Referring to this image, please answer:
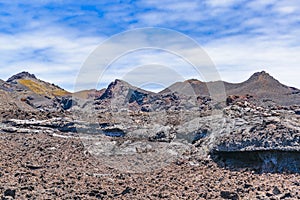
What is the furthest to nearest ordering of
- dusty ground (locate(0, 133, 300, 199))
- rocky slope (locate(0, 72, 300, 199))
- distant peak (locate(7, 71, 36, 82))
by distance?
1. distant peak (locate(7, 71, 36, 82))
2. rocky slope (locate(0, 72, 300, 199))
3. dusty ground (locate(0, 133, 300, 199))

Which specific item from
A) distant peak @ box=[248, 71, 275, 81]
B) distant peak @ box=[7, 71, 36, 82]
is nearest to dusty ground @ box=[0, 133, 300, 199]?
distant peak @ box=[248, 71, 275, 81]

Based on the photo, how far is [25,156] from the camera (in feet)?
56.1

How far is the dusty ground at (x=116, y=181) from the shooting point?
1205 cm

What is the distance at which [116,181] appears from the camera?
45.8 ft

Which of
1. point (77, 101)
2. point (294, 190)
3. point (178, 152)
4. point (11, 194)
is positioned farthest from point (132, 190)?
point (77, 101)

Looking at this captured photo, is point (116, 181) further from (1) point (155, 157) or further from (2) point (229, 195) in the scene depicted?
(1) point (155, 157)

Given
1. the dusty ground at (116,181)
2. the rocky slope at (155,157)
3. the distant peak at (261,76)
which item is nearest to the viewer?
the dusty ground at (116,181)

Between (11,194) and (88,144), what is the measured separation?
318 inches

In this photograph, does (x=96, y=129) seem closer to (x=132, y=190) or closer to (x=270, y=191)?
(x=132, y=190)

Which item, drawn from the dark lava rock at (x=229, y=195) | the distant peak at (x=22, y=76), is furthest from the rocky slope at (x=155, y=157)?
the distant peak at (x=22, y=76)

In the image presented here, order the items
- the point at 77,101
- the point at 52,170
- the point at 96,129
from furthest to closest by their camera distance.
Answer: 1. the point at 77,101
2. the point at 96,129
3. the point at 52,170

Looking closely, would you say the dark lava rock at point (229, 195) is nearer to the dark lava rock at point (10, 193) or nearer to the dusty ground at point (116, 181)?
the dusty ground at point (116, 181)

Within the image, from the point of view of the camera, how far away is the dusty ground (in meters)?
12.0

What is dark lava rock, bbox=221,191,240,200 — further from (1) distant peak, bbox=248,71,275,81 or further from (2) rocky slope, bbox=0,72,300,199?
(1) distant peak, bbox=248,71,275,81
